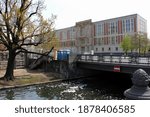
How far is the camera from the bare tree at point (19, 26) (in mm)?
25297

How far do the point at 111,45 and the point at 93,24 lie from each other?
1322cm

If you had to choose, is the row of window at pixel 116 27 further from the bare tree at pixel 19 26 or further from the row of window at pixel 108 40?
the bare tree at pixel 19 26

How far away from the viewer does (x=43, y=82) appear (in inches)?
1107

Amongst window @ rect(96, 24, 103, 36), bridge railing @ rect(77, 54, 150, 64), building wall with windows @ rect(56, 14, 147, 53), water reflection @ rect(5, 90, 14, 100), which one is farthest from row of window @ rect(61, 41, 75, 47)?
water reflection @ rect(5, 90, 14, 100)

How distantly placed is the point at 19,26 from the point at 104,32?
6273 cm

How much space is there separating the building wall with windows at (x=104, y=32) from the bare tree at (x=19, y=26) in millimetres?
51012

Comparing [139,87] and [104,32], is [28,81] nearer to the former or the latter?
[139,87]

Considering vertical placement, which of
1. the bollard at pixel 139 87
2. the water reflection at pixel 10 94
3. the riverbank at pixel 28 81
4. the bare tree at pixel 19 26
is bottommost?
the water reflection at pixel 10 94

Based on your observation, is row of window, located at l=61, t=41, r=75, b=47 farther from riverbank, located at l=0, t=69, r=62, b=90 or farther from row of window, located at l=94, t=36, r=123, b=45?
riverbank, located at l=0, t=69, r=62, b=90

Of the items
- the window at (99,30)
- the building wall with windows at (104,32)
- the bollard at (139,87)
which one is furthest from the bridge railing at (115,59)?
the window at (99,30)

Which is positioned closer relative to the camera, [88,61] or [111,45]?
[88,61]

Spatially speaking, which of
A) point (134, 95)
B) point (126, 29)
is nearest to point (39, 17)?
point (134, 95)

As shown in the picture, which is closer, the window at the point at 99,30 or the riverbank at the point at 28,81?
the riverbank at the point at 28,81

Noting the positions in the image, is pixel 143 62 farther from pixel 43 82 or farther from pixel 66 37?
pixel 66 37
